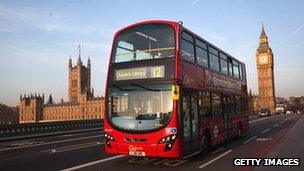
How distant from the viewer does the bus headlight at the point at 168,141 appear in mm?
10734

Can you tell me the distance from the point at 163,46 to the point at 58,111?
182937mm

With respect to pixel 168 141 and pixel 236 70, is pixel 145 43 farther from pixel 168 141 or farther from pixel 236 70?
pixel 236 70

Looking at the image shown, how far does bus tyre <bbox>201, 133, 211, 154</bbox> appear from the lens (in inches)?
523

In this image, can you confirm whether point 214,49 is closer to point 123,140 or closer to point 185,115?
point 185,115

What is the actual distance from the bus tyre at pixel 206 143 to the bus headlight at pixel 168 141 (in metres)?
2.61

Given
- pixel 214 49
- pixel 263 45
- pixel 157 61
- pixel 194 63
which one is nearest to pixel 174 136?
pixel 157 61

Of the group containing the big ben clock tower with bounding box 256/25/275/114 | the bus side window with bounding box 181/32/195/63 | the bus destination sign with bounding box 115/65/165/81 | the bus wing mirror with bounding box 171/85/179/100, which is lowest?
the bus wing mirror with bounding box 171/85/179/100

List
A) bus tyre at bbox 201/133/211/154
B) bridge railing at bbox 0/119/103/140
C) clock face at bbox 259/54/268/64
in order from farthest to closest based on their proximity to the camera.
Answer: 1. clock face at bbox 259/54/268/64
2. bridge railing at bbox 0/119/103/140
3. bus tyre at bbox 201/133/211/154

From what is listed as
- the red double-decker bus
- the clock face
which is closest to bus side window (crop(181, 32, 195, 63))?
the red double-decker bus

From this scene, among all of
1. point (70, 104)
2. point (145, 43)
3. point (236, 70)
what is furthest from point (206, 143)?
point (70, 104)

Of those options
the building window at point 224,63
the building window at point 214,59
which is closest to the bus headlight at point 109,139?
the building window at point 214,59

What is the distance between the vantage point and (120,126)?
444 inches

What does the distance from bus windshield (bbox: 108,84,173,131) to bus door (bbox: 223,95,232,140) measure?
601cm

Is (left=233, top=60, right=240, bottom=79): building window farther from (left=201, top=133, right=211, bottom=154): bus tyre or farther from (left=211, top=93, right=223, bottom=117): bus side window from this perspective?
(left=201, top=133, right=211, bottom=154): bus tyre
